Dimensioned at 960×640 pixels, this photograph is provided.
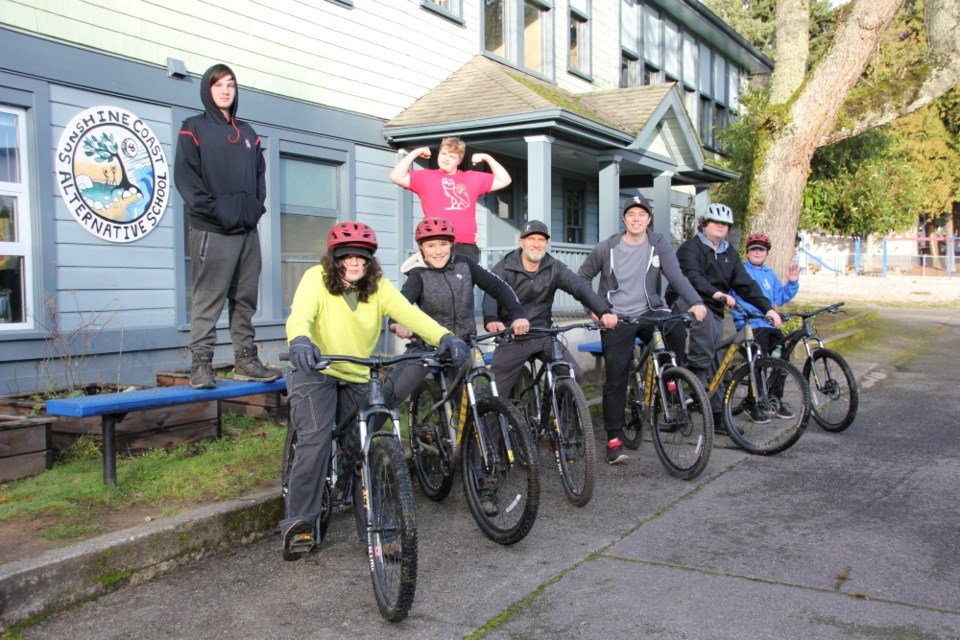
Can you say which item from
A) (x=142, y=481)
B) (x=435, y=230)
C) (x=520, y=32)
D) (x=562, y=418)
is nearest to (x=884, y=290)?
(x=520, y=32)

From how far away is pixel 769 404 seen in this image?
711cm

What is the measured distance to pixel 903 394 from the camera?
10055 millimetres

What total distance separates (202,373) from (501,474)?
2.12 metres

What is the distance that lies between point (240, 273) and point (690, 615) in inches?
142

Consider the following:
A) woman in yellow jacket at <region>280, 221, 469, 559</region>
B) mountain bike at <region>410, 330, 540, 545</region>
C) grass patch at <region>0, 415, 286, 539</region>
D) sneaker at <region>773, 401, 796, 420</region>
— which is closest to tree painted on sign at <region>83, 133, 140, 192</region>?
grass patch at <region>0, 415, 286, 539</region>

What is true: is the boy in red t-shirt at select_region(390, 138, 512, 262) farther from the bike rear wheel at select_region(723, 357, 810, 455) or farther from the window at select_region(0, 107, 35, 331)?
the window at select_region(0, 107, 35, 331)

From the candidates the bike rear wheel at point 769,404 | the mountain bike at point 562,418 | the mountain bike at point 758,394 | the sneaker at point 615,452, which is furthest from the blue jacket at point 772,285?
the mountain bike at point 562,418

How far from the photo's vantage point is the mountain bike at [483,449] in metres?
4.66

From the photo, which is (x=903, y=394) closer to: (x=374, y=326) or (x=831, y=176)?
(x=374, y=326)

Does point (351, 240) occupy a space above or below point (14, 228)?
below

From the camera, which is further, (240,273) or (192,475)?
(240,273)

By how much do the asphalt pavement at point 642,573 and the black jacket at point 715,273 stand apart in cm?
173

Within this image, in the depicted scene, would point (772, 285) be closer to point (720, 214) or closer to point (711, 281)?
point (711, 281)

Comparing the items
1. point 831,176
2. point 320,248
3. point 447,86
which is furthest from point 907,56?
point 320,248
